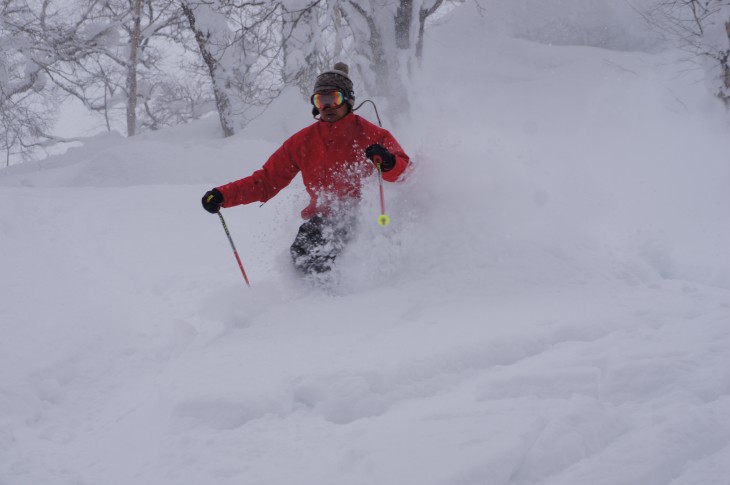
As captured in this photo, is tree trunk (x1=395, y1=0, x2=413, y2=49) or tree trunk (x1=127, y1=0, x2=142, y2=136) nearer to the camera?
tree trunk (x1=395, y1=0, x2=413, y2=49)

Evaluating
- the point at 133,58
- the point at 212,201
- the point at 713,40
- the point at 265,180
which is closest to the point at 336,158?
the point at 265,180

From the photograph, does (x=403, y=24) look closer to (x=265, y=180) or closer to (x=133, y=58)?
(x=265, y=180)

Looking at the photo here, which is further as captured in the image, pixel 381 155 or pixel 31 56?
pixel 31 56

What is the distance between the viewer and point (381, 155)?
3967mm

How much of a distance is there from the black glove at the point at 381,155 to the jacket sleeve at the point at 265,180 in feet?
2.84

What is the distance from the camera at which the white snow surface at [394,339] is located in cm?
210

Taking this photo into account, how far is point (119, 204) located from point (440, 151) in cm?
473

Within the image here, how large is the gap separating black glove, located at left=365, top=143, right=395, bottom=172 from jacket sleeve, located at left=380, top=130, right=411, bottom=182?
11cm

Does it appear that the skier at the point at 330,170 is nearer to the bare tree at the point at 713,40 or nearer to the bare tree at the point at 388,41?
the bare tree at the point at 388,41

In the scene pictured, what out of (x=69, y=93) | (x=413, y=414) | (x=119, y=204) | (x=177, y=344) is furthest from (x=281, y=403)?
(x=69, y=93)

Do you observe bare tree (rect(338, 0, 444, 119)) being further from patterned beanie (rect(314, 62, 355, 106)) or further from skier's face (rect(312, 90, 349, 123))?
skier's face (rect(312, 90, 349, 123))

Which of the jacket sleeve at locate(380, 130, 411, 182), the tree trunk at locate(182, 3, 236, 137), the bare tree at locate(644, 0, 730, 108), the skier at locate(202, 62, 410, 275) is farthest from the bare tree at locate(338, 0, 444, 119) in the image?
the jacket sleeve at locate(380, 130, 411, 182)

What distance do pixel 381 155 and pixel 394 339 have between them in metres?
1.44

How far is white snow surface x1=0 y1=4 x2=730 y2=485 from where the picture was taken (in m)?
2.10
